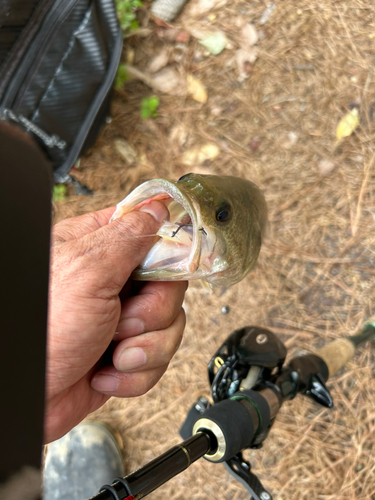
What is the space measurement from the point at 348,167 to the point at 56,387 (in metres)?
1.97

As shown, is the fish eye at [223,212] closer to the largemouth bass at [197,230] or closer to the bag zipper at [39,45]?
the largemouth bass at [197,230]

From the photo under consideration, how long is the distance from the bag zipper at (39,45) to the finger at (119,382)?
5.14 feet

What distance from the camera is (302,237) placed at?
2.33 m

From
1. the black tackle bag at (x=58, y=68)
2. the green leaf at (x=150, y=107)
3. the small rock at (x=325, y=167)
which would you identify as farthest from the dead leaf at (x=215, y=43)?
the small rock at (x=325, y=167)

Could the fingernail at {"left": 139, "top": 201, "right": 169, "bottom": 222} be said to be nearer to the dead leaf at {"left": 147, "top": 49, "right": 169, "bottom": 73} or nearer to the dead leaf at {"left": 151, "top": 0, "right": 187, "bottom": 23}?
the dead leaf at {"left": 147, "top": 49, "right": 169, "bottom": 73}

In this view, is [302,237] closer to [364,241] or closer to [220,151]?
[364,241]

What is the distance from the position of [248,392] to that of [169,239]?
0.53 metres

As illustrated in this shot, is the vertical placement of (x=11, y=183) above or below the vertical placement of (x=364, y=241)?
above

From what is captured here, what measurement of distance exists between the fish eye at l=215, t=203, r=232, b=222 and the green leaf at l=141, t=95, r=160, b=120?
1695 millimetres

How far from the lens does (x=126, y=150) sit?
9.00 feet

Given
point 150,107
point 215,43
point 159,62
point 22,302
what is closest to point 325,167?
point 215,43

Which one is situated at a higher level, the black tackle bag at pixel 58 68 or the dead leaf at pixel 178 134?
the black tackle bag at pixel 58 68

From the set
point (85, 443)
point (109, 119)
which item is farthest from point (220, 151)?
point (85, 443)

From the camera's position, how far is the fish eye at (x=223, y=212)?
1.22 m
